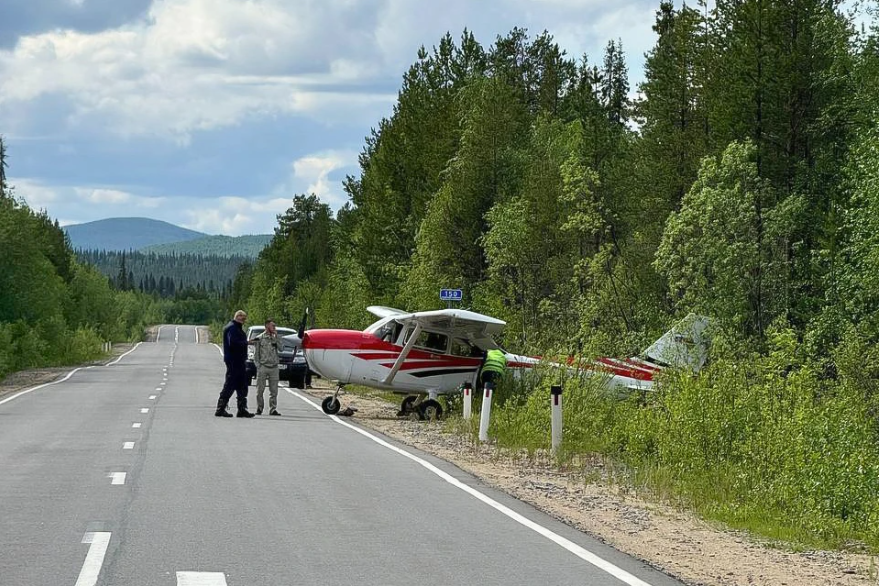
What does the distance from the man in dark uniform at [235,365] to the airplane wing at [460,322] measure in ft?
13.3

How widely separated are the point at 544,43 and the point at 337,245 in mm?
20108

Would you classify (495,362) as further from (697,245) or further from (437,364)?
(697,245)

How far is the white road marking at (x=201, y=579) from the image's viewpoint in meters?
8.30

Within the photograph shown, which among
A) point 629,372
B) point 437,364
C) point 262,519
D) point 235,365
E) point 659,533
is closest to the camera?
point 262,519

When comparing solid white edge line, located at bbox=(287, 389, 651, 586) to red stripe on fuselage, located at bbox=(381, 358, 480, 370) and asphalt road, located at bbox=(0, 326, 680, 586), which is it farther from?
red stripe on fuselage, located at bbox=(381, 358, 480, 370)

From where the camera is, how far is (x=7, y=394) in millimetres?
37344

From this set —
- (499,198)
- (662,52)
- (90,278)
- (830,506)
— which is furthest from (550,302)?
(90,278)

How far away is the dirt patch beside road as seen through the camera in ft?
32.2

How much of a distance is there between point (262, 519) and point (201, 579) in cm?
302

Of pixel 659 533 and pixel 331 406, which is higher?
pixel 331 406

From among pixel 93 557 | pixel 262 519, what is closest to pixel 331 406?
pixel 262 519

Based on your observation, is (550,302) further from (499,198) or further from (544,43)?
(544,43)

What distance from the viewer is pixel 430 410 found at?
28.3 m

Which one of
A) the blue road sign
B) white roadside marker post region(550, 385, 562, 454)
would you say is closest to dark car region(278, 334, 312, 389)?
the blue road sign
